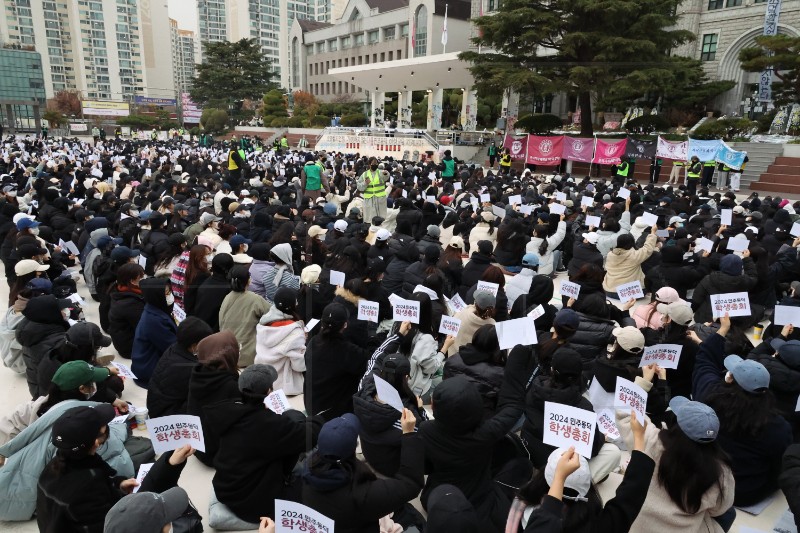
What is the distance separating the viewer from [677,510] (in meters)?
2.55

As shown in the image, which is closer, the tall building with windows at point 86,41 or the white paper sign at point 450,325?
the white paper sign at point 450,325

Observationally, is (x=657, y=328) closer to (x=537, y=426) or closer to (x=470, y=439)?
(x=537, y=426)

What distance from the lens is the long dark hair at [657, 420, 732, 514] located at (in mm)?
2432

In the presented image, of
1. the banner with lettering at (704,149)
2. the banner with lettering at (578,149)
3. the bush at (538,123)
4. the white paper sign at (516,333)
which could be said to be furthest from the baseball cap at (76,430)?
the bush at (538,123)

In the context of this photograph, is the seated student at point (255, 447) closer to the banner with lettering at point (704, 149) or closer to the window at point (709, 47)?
the banner with lettering at point (704, 149)

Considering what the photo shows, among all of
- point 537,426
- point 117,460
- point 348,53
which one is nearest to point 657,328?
point 537,426

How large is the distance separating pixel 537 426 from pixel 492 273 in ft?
7.95

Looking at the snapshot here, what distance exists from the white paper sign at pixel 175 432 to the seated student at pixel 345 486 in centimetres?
67

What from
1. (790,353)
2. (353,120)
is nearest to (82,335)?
(790,353)

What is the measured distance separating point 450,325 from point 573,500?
8.09ft

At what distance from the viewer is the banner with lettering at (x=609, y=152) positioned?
2038 centimetres

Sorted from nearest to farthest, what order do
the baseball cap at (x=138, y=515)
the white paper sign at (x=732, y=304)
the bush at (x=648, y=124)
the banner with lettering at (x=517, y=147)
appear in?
the baseball cap at (x=138, y=515)
the white paper sign at (x=732, y=304)
the banner with lettering at (x=517, y=147)
the bush at (x=648, y=124)

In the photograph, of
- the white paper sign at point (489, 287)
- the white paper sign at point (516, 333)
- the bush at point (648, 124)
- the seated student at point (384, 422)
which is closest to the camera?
the seated student at point (384, 422)

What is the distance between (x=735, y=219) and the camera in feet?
29.0
